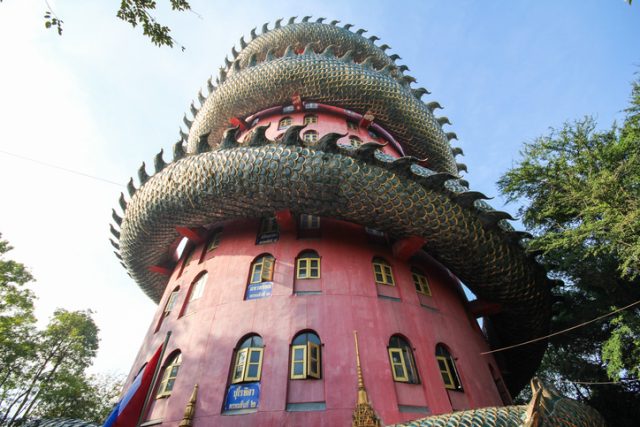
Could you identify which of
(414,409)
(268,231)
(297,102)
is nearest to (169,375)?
(268,231)

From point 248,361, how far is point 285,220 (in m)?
4.11

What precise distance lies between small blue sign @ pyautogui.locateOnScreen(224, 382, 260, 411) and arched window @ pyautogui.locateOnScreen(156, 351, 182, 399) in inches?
73.8

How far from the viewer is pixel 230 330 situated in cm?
916

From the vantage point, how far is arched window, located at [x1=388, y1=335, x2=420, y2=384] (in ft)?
28.0

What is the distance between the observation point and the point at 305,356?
27.4ft

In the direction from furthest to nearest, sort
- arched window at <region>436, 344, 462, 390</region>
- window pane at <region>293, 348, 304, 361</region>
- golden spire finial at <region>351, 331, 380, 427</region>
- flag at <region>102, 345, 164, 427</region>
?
arched window at <region>436, 344, 462, 390</region>, flag at <region>102, 345, 164, 427</region>, window pane at <region>293, 348, 304, 361</region>, golden spire finial at <region>351, 331, 380, 427</region>

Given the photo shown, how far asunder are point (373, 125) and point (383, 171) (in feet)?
25.7

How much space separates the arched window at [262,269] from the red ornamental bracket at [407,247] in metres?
3.71

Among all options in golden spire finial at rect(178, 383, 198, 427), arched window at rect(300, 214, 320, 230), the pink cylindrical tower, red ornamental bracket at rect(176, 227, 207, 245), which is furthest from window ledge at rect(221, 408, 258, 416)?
red ornamental bracket at rect(176, 227, 207, 245)

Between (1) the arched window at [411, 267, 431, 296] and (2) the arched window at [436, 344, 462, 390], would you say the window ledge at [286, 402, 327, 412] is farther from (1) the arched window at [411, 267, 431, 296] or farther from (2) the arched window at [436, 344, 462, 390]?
(1) the arched window at [411, 267, 431, 296]

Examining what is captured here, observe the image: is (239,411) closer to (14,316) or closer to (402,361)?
(402,361)

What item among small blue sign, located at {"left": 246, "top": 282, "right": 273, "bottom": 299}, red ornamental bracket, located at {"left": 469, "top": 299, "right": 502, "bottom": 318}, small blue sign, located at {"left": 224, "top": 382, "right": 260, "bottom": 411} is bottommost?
small blue sign, located at {"left": 224, "top": 382, "right": 260, "bottom": 411}

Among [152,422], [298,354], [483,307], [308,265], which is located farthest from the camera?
[483,307]

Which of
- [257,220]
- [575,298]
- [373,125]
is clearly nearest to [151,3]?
[257,220]
